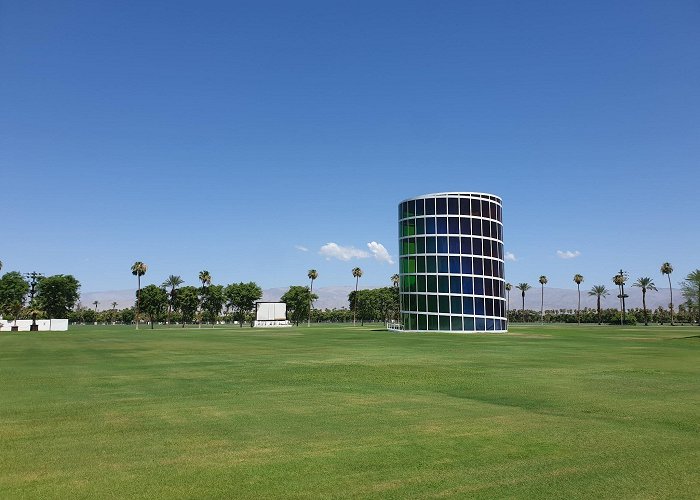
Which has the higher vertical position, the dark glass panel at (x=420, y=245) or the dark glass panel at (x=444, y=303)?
the dark glass panel at (x=420, y=245)

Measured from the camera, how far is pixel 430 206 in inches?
3644

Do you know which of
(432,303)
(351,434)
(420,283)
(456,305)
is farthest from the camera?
(420,283)

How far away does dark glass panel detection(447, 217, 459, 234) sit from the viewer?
90.9 meters

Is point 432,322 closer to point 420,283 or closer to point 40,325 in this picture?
point 420,283

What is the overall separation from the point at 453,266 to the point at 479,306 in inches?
326

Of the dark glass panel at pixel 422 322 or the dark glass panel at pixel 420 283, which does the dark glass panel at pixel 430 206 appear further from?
the dark glass panel at pixel 422 322

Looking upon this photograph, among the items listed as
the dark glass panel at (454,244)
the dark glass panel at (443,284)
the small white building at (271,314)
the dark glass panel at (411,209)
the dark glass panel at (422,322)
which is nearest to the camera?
the dark glass panel at (443,284)

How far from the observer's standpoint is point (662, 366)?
94.4 ft

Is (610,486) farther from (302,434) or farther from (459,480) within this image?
(302,434)

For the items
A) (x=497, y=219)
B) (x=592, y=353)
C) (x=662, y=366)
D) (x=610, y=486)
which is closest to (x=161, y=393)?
(x=610, y=486)

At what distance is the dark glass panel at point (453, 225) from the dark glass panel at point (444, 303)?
11585mm

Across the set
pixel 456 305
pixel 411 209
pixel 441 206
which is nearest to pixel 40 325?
pixel 411 209

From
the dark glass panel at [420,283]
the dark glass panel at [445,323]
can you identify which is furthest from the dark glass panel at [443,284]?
the dark glass panel at [445,323]

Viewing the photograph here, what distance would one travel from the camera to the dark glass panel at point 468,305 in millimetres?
88875
